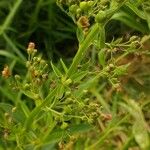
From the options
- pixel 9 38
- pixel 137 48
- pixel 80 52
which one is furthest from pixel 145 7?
pixel 9 38

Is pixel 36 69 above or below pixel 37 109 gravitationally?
above

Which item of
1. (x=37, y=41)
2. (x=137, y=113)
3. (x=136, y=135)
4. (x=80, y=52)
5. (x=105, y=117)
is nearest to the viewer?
(x=80, y=52)

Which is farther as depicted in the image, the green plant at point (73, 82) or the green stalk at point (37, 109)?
the green stalk at point (37, 109)

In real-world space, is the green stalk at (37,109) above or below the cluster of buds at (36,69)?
below

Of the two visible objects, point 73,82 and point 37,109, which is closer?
point 73,82

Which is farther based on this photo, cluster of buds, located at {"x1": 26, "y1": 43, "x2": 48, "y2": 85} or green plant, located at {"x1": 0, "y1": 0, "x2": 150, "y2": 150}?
cluster of buds, located at {"x1": 26, "y1": 43, "x2": 48, "y2": 85}

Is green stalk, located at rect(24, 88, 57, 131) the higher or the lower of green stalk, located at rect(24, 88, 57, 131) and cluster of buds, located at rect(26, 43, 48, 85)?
the lower

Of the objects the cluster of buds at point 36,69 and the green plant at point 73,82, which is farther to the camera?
the cluster of buds at point 36,69

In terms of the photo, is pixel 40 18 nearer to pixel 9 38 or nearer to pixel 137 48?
pixel 9 38

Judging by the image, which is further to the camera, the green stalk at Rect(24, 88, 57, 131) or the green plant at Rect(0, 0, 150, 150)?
the green stalk at Rect(24, 88, 57, 131)

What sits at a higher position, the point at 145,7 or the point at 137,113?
the point at 145,7

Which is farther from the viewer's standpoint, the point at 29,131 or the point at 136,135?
the point at 136,135
